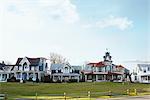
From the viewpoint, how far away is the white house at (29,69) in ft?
252

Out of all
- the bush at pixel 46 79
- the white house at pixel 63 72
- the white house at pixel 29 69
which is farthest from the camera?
the white house at pixel 63 72

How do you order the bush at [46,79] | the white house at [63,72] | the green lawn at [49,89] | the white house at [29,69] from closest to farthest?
the green lawn at [49,89], the bush at [46,79], the white house at [29,69], the white house at [63,72]

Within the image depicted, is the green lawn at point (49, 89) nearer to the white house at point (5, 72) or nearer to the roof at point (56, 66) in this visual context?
the white house at point (5, 72)

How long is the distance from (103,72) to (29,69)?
18.3 m

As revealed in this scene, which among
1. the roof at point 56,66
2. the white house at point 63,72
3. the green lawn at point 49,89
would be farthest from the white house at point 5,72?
the green lawn at point 49,89

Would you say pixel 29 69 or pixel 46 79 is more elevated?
pixel 29 69

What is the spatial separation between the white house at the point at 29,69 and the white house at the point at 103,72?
12324 millimetres

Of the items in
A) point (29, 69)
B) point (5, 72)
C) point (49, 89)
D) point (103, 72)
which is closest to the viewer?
point (49, 89)

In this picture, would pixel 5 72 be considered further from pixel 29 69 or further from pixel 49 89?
pixel 49 89

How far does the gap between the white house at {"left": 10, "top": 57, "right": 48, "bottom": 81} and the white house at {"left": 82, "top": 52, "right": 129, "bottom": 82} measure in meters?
12.3

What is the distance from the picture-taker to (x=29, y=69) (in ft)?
254

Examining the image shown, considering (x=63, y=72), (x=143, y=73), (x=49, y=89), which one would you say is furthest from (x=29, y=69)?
(x=49, y=89)

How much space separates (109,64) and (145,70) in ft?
33.1

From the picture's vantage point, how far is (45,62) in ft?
264
